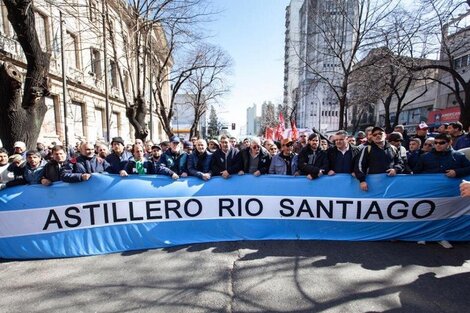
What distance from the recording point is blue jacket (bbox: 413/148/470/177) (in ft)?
13.6

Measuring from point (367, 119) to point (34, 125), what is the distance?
184 ft

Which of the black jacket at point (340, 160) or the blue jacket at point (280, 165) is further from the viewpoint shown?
the blue jacket at point (280, 165)

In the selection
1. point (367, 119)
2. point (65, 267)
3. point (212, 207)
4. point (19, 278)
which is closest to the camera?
point (19, 278)

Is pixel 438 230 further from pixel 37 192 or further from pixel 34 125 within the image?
pixel 34 125

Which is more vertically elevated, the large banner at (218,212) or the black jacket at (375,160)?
the black jacket at (375,160)

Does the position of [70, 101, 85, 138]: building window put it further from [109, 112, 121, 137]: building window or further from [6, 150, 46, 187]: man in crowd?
[6, 150, 46, 187]: man in crowd

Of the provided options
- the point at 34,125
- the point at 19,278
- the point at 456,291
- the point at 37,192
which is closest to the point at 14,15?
the point at 34,125

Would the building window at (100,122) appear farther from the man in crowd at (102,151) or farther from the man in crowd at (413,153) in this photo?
the man in crowd at (413,153)

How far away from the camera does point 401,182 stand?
4230 millimetres

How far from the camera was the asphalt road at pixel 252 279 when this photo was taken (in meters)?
2.82

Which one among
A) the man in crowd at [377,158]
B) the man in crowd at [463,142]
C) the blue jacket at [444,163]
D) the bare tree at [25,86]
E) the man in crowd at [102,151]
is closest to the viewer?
the blue jacket at [444,163]

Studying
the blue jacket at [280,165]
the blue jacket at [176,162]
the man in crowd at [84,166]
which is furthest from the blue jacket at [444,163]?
the man in crowd at [84,166]

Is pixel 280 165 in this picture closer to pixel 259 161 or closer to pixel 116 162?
pixel 259 161

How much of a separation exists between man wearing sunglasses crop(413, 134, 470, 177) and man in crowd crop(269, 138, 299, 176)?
2179 mm
